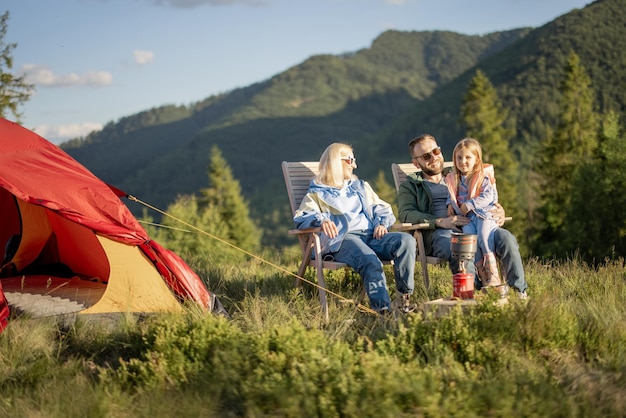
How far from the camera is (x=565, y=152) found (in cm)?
2838

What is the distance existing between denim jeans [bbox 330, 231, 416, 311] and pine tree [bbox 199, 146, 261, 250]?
3294cm

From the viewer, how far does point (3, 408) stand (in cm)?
317

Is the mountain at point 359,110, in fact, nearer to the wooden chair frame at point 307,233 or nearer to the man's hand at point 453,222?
the wooden chair frame at point 307,233

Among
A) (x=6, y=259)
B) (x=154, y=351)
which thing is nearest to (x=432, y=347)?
(x=154, y=351)

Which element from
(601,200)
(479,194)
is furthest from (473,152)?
(601,200)

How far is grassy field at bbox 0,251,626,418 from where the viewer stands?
293 centimetres

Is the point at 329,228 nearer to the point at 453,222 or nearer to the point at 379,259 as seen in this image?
the point at 379,259

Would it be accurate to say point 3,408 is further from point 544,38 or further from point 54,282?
point 544,38

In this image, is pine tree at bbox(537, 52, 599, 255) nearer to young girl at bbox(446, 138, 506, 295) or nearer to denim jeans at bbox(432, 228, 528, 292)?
young girl at bbox(446, 138, 506, 295)

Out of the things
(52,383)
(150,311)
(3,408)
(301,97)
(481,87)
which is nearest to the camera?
(3,408)

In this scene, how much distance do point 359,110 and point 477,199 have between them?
138 meters

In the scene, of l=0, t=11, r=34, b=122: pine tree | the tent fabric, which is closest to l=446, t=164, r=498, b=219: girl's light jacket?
the tent fabric

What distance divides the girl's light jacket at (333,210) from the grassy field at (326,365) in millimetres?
602

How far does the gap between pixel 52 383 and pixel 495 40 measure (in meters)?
165
